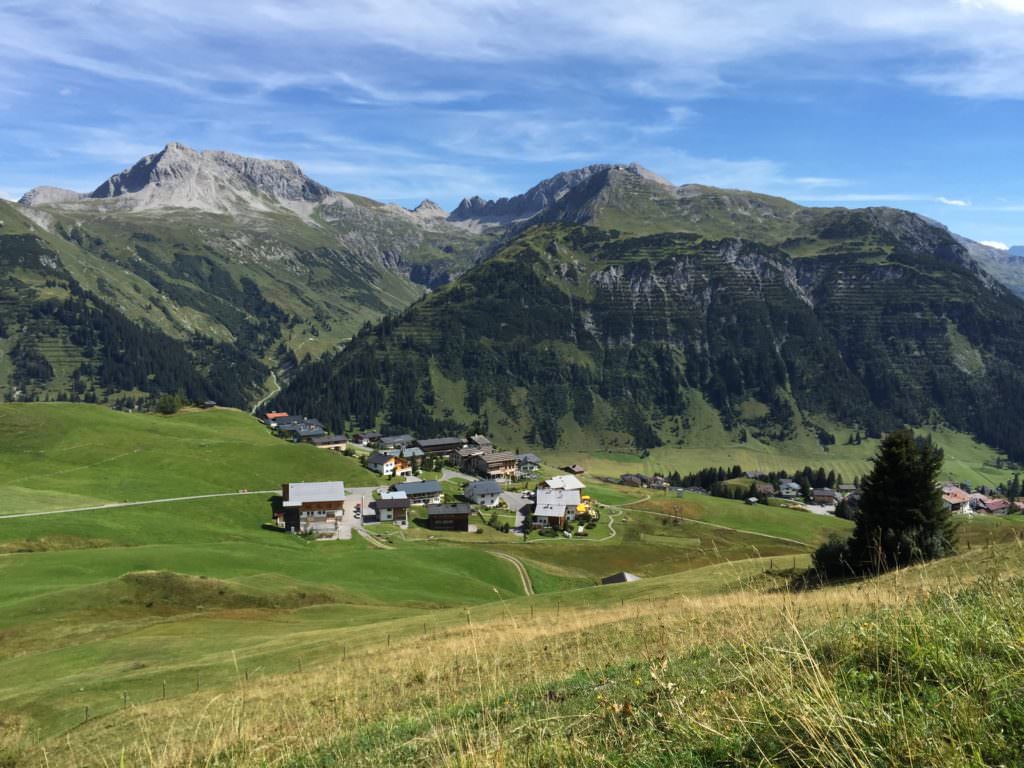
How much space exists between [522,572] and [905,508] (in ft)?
174

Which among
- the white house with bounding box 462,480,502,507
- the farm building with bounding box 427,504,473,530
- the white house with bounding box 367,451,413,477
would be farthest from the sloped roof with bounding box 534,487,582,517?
the white house with bounding box 367,451,413,477

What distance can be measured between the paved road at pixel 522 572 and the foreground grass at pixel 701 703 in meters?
58.4

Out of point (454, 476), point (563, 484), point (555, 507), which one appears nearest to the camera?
point (555, 507)

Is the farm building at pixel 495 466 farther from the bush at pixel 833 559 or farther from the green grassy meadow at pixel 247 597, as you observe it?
the bush at pixel 833 559

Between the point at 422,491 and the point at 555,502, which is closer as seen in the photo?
the point at 555,502

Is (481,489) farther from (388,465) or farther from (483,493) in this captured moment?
(388,465)

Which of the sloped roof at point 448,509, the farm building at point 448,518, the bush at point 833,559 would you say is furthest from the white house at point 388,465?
the bush at point 833,559

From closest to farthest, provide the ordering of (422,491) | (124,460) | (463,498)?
(124,460), (422,491), (463,498)

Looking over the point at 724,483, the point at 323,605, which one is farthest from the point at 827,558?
the point at 724,483

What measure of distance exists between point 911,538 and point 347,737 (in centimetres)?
3487

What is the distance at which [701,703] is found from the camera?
270 inches

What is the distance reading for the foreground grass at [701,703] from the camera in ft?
15.2

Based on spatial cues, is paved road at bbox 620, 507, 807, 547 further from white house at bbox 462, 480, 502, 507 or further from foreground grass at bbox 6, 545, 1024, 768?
foreground grass at bbox 6, 545, 1024, 768

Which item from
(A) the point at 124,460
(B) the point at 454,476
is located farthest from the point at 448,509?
(A) the point at 124,460
